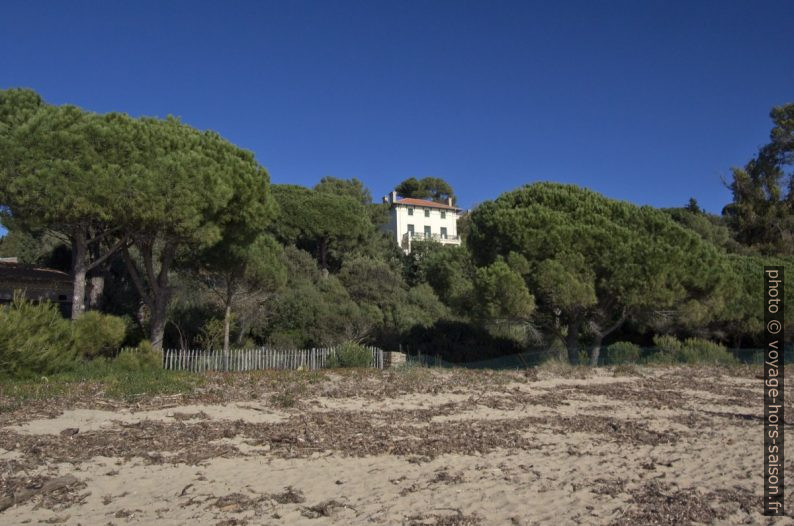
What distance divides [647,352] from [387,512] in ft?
70.6

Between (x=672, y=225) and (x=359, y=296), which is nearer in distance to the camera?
(x=672, y=225)

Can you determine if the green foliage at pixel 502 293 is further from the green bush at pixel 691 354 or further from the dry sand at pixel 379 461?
the dry sand at pixel 379 461

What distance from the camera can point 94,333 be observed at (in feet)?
52.2

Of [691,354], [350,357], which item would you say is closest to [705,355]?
[691,354]

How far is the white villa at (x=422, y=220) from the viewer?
5800cm

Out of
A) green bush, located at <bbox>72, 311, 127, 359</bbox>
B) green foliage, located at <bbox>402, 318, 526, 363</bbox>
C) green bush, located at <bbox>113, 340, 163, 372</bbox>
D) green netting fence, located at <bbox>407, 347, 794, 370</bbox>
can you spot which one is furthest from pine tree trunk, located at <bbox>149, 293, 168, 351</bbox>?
green foliage, located at <bbox>402, 318, 526, 363</bbox>

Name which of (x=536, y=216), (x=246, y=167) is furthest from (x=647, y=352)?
(x=246, y=167)

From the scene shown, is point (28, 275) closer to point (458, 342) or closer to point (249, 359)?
point (249, 359)

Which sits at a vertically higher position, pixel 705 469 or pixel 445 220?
pixel 445 220

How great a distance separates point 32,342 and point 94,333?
12.3 feet

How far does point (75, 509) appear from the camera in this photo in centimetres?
520

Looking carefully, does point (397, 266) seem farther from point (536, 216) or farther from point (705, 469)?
point (705, 469)

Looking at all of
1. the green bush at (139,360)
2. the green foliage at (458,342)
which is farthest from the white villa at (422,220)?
the green bush at (139,360)

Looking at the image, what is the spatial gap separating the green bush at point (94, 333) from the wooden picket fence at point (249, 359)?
1599mm
